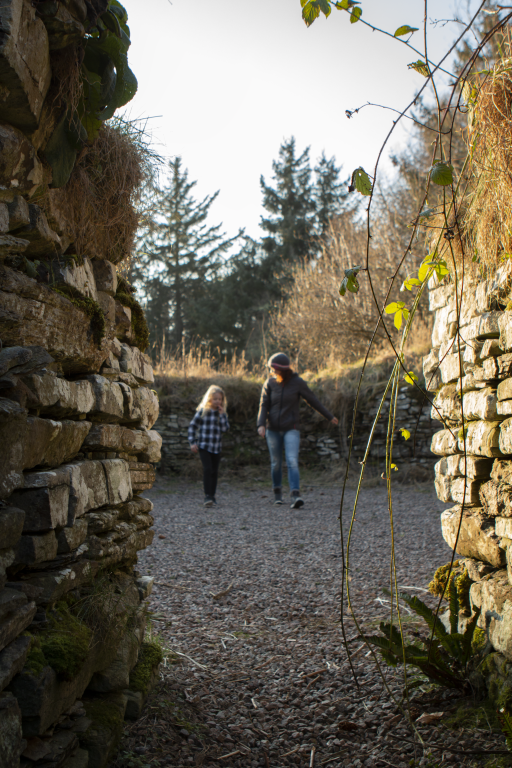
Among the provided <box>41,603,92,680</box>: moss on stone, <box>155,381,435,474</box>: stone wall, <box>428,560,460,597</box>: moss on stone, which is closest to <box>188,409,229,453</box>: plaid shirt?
<box>155,381,435,474</box>: stone wall

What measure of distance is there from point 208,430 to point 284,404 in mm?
1297

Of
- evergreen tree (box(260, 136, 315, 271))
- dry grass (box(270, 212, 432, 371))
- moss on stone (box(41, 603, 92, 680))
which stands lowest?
moss on stone (box(41, 603, 92, 680))

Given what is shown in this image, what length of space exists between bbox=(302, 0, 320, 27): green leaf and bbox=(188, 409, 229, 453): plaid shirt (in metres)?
6.70

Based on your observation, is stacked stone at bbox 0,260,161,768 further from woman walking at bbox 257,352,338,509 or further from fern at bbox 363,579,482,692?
woman walking at bbox 257,352,338,509

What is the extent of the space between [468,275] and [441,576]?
1.61m

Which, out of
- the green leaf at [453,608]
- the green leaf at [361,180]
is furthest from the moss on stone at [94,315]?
the green leaf at [453,608]

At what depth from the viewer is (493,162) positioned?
226 centimetres

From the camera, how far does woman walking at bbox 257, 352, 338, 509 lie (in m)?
7.71

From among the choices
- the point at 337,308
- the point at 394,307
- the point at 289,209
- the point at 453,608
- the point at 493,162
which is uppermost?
the point at 289,209

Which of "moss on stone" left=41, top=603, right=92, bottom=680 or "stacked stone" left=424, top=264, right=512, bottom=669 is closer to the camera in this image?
"moss on stone" left=41, top=603, right=92, bottom=680

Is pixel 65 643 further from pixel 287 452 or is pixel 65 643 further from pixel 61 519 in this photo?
pixel 287 452

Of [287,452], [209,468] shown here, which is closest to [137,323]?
[287,452]

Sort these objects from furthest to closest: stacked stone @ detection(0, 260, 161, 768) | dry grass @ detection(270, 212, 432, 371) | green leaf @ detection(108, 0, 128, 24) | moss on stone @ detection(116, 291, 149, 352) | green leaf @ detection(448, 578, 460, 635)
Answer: dry grass @ detection(270, 212, 432, 371) < moss on stone @ detection(116, 291, 149, 352) < green leaf @ detection(448, 578, 460, 635) < green leaf @ detection(108, 0, 128, 24) < stacked stone @ detection(0, 260, 161, 768)

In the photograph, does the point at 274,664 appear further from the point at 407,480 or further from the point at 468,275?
the point at 407,480
